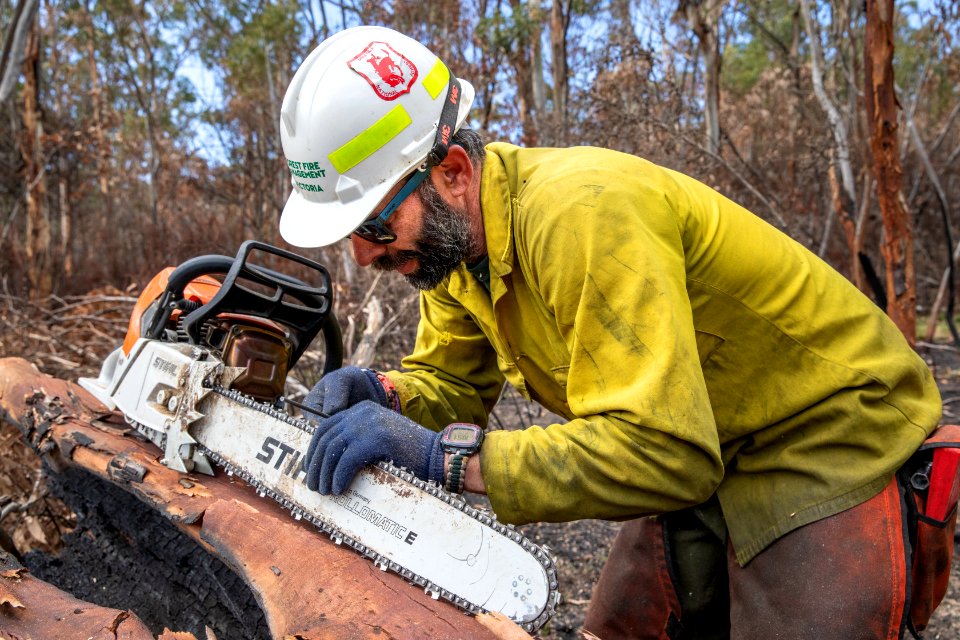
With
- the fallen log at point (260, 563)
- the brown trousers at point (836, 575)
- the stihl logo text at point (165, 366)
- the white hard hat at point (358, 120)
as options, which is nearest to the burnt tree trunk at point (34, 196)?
the fallen log at point (260, 563)

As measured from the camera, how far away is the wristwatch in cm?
148

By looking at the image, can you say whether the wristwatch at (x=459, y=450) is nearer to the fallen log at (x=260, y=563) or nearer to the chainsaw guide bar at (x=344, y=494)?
the chainsaw guide bar at (x=344, y=494)

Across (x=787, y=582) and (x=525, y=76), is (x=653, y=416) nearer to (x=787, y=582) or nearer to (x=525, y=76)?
(x=787, y=582)

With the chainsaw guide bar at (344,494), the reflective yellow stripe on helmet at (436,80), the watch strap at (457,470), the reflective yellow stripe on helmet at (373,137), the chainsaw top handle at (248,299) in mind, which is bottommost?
the chainsaw guide bar at (344,494)

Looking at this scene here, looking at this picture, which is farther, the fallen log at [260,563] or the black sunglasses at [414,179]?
the black sunglasses at [414,179]

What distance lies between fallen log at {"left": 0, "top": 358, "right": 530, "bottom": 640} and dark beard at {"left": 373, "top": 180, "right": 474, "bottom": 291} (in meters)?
0.73

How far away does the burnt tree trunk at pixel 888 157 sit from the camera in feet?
11.9

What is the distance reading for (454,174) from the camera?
5.82ft

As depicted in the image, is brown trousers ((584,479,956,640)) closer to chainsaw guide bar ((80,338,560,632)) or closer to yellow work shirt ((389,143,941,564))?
yellow work shirt ((389,143,941,564))

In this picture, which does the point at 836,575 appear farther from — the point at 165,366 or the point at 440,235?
the point at 165,366

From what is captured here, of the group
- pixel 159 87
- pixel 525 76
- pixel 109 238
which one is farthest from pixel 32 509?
pixel 159 87

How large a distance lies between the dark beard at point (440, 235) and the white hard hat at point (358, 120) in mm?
99

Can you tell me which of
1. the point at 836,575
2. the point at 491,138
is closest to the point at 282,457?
the point at 836,575

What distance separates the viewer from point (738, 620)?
1.71 meters
